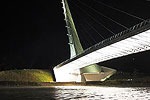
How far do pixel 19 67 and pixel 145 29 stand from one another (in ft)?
214

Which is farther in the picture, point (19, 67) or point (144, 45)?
point (19, 67)

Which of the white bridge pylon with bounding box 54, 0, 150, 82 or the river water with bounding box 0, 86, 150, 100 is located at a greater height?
the white bridge pylon with bounding box 54, 0, 150, 82


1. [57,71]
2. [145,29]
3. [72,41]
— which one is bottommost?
[145,29]

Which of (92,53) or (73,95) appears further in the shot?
(92,53)

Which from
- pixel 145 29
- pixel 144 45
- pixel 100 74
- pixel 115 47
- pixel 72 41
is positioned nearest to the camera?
pixel 145 29

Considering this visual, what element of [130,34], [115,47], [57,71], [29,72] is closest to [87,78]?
[57,71]

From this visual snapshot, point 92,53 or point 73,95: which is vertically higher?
point 92,53

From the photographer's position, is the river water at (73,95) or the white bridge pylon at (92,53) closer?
the river water at (73,95)

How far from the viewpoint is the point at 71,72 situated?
44750 mm

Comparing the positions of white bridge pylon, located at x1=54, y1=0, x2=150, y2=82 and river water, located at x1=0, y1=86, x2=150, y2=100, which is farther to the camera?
white bridge pylon, located at x1=54, y1=0, x2=150, y2=82

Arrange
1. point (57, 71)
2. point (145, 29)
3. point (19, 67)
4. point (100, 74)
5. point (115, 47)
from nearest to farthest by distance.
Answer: point (145, 29), point (115, 47), point (100, 74), point (57, 71), point (19, 67)

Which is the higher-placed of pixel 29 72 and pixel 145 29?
pixel 29 72

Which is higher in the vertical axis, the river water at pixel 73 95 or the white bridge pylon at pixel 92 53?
the white bridge pylon at pixel 92 53

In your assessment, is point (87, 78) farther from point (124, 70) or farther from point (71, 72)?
point (124, 70)
